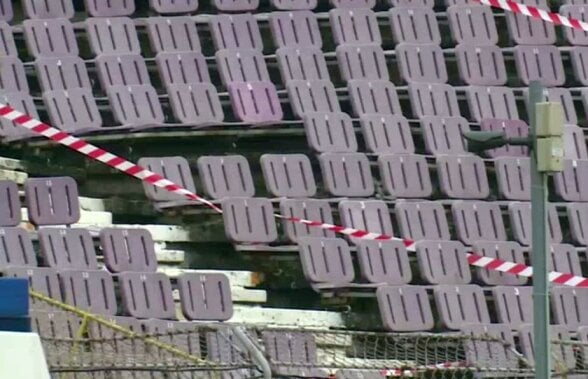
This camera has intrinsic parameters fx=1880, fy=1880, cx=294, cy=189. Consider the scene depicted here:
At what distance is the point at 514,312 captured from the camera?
49.1ft

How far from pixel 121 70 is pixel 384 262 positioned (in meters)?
2.68

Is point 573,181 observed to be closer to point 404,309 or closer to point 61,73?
point 404,309

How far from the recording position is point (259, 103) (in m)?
15.9

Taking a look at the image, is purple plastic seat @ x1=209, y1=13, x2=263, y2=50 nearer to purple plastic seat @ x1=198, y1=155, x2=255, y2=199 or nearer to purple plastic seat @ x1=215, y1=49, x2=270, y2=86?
purple plastic seat @ x1=215, y1=49, x2=270, y2=86

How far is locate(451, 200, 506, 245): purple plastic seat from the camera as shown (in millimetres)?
15516

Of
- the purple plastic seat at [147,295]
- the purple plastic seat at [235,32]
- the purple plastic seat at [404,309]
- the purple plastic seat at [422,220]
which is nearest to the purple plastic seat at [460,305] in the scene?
the purple plastic seat at [404,309]

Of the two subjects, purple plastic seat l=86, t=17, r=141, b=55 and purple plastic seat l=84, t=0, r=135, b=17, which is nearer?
purple plastic seat l=86, t=17, r=141, b=55

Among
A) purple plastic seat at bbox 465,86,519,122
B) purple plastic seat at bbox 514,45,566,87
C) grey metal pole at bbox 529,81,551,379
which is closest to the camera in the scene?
grey metal pole at bbox 529,81,551,379

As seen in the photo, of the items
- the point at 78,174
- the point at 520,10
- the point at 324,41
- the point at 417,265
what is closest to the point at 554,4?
the point at 520,10

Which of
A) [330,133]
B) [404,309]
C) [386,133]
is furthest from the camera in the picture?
[386,133]

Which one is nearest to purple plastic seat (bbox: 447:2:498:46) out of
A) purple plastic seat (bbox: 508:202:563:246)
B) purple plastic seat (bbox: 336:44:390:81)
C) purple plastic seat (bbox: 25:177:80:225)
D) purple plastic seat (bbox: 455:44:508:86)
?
purple plastic seat (bbox: 455:44:508:86)

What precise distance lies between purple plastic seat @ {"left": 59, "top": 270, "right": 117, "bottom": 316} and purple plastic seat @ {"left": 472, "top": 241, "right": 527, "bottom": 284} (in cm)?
357

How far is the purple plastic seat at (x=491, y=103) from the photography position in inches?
653

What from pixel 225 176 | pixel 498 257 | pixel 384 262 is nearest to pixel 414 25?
Answer: pixel 498 257
